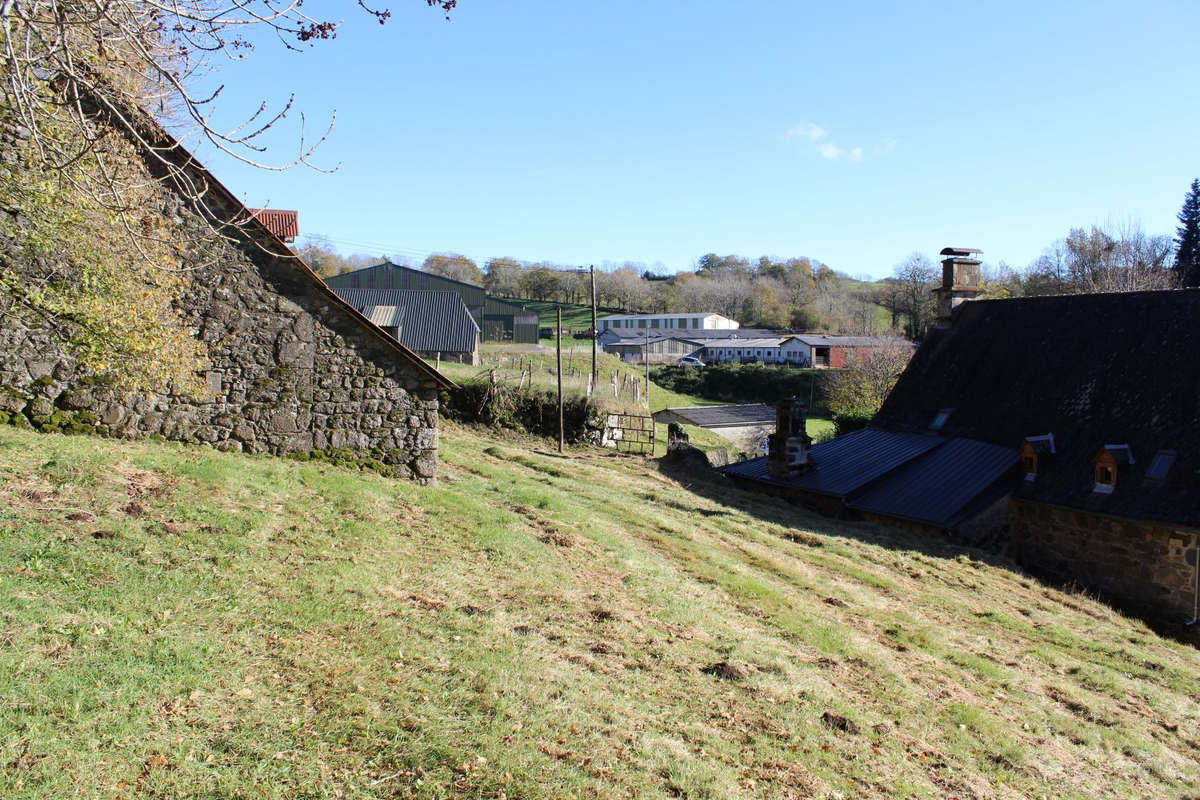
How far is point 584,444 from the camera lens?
3047 centimetres

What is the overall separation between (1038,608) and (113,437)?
15217 millimetres

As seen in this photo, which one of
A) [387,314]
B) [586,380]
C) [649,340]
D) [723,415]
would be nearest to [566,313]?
[649,340]

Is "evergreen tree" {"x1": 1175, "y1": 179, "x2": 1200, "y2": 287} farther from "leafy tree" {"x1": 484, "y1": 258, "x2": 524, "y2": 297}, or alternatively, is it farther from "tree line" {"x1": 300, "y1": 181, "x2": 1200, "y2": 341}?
"leafy tree" {"x1": 484, "y1": 258, "x2": 524, "y2": 297}

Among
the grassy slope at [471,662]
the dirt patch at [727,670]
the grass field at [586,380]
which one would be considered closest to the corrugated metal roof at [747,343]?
the grass field at [586,380]

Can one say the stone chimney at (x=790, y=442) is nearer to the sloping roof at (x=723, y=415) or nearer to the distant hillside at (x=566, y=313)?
the sloping roof at (x=723, y=415)

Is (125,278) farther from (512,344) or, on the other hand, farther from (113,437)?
(512,344)

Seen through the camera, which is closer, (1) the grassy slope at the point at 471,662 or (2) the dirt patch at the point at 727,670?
(1) the grassy slope at the point at 471,662

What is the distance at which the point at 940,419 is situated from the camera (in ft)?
82.1

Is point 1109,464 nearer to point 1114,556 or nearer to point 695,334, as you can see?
point 1114,556

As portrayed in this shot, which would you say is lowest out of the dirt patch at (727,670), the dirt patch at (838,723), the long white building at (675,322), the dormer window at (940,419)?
the dirt patch at (838,723)

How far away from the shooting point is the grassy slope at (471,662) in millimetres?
5477

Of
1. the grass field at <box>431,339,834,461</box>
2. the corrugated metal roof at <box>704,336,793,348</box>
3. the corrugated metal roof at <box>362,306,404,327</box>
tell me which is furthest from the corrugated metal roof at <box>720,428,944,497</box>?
the corrugated metal roof at <box>704,336,793,348</box>

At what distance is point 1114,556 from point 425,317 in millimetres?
36632

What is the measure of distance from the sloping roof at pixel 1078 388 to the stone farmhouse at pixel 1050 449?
40 mm
